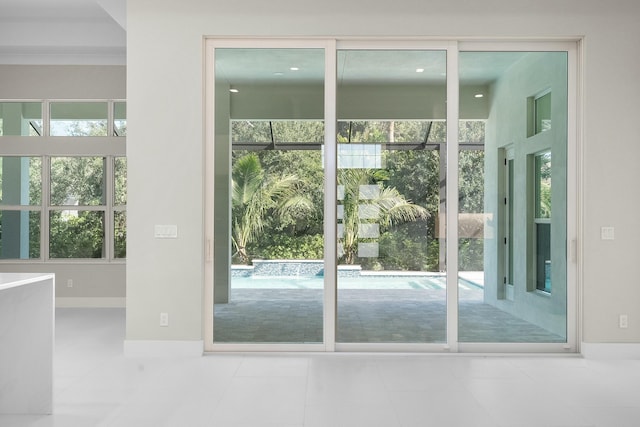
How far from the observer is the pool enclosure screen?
15.7 ft

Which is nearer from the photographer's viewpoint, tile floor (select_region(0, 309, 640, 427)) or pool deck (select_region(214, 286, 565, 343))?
tile floor (select_region(0, 309, 640, 427))

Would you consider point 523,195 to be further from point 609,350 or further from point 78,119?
point 78,119

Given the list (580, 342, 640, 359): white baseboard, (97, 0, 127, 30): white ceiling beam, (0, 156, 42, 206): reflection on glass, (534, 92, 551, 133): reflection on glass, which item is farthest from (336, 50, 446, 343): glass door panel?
(0, 156, 42, 206): reflection on glass

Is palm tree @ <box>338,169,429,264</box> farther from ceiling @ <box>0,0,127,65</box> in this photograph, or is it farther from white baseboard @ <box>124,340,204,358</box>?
ceiling @ <box>0,0,127,65</box>

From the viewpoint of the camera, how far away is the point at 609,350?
469 centimetres

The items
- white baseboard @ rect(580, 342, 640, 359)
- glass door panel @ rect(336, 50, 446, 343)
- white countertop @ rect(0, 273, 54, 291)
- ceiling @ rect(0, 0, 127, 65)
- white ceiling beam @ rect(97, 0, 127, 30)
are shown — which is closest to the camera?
white countertop @ rect(0, 273, 54, 291)

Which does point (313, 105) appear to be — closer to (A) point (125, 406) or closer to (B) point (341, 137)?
(B) point (341, 137)

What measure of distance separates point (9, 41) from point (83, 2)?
148 cm

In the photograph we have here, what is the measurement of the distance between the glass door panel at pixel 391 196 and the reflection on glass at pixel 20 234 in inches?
201

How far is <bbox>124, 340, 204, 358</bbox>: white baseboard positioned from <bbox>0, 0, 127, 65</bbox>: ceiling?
4.30 metres

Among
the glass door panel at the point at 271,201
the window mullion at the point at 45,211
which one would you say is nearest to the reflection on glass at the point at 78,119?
the window mullion at the point at 45,211

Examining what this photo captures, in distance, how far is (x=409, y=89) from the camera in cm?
480

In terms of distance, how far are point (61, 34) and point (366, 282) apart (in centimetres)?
554

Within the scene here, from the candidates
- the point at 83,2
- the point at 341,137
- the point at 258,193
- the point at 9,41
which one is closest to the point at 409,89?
the point at 341,137
